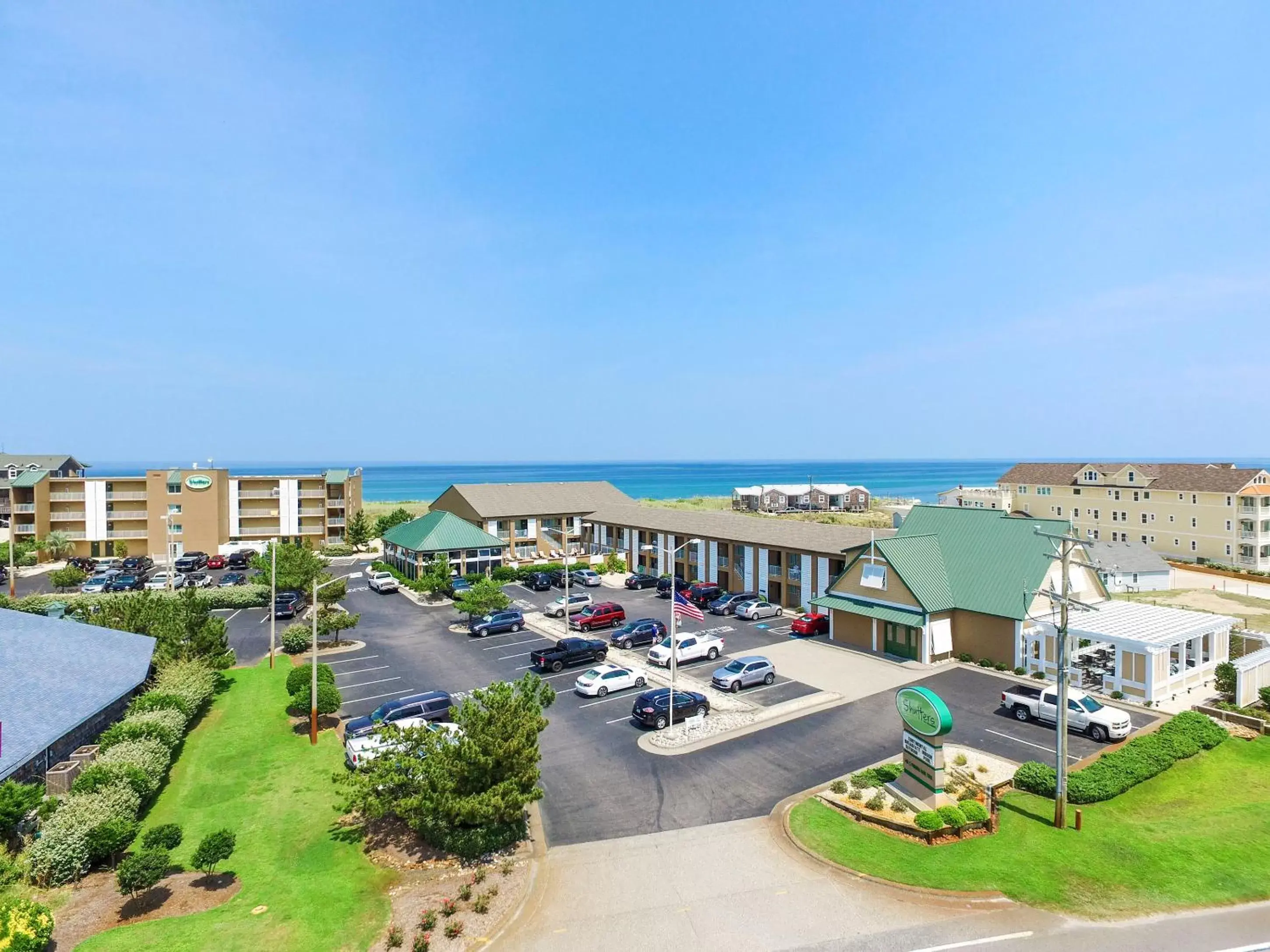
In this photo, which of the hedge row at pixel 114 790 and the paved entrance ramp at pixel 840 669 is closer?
the hedge row at pixel 114 790

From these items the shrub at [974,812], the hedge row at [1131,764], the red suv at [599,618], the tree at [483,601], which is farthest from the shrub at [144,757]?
the hedge row at [1131,764]

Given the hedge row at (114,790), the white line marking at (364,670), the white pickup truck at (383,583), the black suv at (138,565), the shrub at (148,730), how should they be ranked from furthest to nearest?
the black suv at (138,565)
the white pickup truck at (383,583)
the white line marking at (364,670)
the shrub at (148,730)
the hedge row at (114,790)

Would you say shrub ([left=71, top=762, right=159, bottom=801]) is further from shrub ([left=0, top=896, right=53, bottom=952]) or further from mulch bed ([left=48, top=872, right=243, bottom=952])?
shrub ([left=0, top=896, right=53, bottom=952])

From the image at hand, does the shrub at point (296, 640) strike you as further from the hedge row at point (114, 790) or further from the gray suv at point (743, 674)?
the gray suv at point (743, 674)

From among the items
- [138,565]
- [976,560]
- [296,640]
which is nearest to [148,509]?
[138,565]

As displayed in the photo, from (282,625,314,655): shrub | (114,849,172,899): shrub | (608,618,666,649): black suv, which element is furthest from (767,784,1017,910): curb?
(282,625,314,655): shrub

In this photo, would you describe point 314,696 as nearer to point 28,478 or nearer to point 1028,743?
point 1028,743
